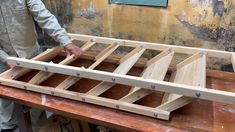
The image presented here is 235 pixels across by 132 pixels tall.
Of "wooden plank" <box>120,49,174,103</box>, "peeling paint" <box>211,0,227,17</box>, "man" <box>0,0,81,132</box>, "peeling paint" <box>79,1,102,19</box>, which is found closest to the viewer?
"wooden plank" <box>120,49,174,103</box>

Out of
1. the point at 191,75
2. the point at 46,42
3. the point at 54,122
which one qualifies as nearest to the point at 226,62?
the point at 191,75

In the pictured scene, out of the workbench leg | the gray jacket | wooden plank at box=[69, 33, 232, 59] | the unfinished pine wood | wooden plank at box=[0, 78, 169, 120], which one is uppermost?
the gray jacket

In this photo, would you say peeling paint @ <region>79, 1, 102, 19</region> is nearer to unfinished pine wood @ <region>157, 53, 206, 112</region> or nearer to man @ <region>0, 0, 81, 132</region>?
man @ <region>0, 0, 81, 132</region>

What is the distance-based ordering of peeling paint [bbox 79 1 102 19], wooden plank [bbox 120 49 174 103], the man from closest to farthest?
1. wooden plank [bbox 120 49 174 103]
2. the man
3. peeling paint [bbox 79 1 102 19]

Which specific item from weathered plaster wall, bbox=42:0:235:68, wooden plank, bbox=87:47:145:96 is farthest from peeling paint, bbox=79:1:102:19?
wooden plank, bbox=87:47:145:96

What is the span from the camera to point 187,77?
3.79 feet

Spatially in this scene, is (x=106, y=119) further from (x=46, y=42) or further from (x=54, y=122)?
(x=46, y=42)

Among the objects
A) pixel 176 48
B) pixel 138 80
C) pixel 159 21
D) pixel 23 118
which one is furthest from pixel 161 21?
pixel 23 118

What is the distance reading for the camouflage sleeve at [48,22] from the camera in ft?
4.46

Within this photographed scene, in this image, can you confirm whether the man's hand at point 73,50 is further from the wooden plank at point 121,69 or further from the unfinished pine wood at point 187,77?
the unfinished pine wood at point 187,77

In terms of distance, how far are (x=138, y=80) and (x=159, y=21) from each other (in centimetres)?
89

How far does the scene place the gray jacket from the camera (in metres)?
1.38

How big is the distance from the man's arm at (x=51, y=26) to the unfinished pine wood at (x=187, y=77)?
534 millimetres

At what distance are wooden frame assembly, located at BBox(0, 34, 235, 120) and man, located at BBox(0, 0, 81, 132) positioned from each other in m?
0.13
